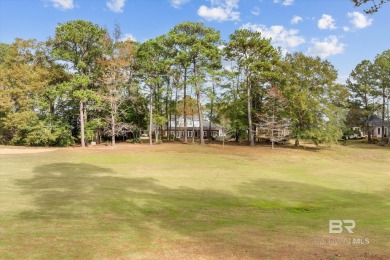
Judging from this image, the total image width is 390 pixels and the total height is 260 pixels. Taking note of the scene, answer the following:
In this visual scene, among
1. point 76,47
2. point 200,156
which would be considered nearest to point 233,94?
point 200,156

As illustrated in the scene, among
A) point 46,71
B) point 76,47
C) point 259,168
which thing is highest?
point 76,47

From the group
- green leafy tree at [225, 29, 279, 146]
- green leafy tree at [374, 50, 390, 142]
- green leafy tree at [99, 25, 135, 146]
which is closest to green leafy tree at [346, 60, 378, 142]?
green leafy tree at [374, 50, 390, 142]

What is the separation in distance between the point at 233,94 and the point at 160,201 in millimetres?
39452

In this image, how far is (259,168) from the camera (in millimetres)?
28844

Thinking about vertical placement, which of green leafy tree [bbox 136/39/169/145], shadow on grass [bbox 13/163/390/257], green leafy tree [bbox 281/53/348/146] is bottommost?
shadow on grass [bbox 13/163/390/257]

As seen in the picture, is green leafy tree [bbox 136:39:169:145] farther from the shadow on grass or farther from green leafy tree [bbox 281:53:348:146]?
the shadow on grass

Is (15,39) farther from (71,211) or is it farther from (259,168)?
(71,211)

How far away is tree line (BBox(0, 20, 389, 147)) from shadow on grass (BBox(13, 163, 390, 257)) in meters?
24.9

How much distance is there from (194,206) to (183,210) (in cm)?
94

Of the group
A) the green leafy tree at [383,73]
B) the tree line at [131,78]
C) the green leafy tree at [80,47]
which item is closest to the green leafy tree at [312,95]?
the tree line at [131,78]

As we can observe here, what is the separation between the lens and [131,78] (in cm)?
5006

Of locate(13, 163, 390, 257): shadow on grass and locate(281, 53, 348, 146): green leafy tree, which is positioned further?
locate(281, 53, 348, 146): green leafy tree

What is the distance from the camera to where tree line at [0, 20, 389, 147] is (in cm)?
4366

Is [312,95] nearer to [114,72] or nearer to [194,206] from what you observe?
[114,72]
